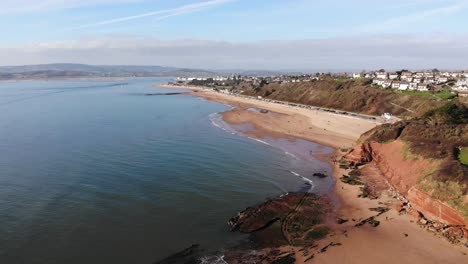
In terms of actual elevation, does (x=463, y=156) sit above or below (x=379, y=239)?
above

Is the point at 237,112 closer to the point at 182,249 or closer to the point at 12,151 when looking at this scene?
the point at 12,151

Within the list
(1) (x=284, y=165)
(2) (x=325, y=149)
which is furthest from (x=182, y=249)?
(2) (x=325, y=149)

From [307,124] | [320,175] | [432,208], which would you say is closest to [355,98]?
[307,124]

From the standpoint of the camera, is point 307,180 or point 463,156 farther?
point 307,180

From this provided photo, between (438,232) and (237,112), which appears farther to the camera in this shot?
(237,112)

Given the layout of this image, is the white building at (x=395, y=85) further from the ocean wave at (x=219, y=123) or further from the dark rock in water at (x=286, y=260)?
the dark rock in water at (x=286, y=260)

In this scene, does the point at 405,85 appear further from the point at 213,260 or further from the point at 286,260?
the point at 213,260
